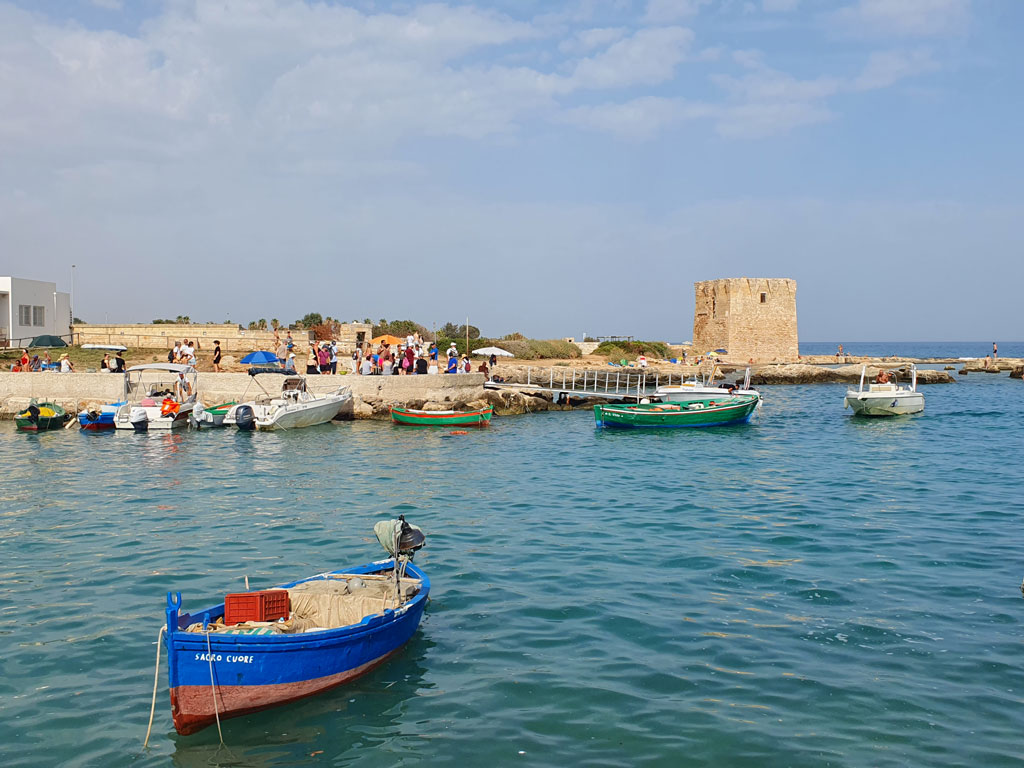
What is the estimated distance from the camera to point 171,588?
10289mm

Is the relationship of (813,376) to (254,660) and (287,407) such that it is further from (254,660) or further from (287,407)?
(254,660)

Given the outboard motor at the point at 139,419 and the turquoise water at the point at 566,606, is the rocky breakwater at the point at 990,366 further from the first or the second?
the outboard motor at the point at 139,419

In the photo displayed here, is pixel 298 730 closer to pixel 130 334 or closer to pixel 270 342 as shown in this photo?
pixel 270 342

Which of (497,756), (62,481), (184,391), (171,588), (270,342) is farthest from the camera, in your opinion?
(270,342)

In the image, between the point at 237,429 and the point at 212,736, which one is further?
the point at 237,429

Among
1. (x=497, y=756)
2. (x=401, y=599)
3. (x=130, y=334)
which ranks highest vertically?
(x=130, y=334)

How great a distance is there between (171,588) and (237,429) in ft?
59.2

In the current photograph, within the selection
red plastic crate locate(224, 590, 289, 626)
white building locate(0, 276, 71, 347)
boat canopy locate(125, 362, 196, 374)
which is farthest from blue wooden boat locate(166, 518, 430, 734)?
white building locate(0, 276, 71, 347)

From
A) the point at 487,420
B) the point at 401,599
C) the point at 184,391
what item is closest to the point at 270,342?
the point at 184,391

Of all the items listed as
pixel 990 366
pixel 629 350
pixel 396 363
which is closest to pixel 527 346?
pixel 629 350

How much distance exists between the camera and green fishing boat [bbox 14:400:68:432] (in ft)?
88.8

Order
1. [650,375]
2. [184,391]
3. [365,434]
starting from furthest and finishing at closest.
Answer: [650,375]
[184,391]
[365,434]

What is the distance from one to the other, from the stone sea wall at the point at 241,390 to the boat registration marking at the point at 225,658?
894 inches

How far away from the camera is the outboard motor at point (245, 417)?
1059 inches
